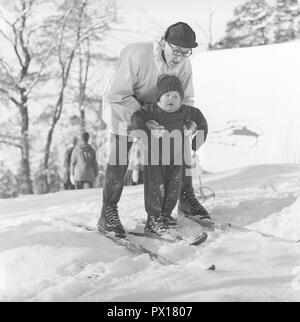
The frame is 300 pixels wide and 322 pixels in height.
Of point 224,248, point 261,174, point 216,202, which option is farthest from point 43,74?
point 224,248

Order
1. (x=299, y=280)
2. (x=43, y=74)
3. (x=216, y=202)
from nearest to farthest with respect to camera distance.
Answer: (x=299, y=280) → (x=216, y=202) → (x=43, y=74)

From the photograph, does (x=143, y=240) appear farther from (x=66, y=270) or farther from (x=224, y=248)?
(x=66, y=270)

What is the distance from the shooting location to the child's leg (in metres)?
3.50

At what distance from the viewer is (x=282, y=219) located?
3.68 metres

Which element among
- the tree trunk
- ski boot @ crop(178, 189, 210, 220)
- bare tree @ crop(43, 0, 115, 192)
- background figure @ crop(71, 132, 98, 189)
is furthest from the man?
bare tree @ crop(43, 0, 115, 192)

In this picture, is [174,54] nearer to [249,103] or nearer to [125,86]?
[125,86]

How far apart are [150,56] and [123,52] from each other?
0.55 feet

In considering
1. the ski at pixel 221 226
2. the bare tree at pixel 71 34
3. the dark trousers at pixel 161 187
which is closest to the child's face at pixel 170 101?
the dark trousers at pixel 161 187

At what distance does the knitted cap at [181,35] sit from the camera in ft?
10.9

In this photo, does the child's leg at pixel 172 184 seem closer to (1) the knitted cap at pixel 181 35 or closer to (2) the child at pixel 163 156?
(2) the child at pixel 163 156

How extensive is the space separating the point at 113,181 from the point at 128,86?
23.1 inches

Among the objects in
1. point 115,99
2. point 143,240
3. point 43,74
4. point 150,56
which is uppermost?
point 43,74

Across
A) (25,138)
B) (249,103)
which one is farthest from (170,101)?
(25,138)

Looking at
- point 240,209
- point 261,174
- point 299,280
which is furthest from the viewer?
point 261,174
